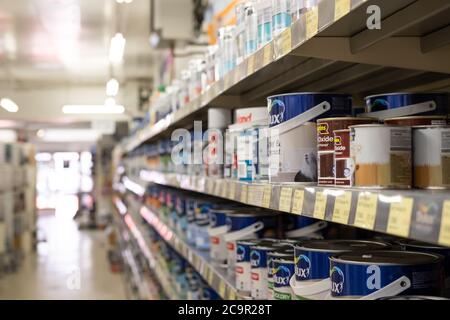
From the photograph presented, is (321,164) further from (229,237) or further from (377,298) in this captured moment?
(229,237)

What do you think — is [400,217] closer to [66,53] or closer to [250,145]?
[250,145]

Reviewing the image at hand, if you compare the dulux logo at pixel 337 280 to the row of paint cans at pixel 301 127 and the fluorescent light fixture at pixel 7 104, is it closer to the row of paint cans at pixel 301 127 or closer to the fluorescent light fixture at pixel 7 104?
A: the row of paint cans at pixel 301 127

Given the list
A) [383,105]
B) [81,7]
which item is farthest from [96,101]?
[383,105]

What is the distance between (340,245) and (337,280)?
0.90ft

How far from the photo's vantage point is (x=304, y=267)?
1418 millimetres

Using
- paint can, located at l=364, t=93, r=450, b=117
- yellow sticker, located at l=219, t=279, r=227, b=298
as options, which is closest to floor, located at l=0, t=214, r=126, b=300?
yellow sticker, located at l=219, t=279, r=227, b=298

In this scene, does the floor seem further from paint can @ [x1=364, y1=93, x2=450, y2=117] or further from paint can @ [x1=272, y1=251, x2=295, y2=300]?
paint can @ [x1=364, y1=93, x2=450, y2=117]

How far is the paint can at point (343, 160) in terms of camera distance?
121 cm

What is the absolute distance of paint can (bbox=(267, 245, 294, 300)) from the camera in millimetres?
1622

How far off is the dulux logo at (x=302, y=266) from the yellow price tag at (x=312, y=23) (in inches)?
19.1

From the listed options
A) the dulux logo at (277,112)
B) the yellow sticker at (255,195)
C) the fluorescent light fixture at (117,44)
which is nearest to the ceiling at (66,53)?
the fluorescent light fixture at (117,44)

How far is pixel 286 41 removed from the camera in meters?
1.39

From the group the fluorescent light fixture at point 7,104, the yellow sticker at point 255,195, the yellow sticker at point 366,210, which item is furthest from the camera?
the fluorescent light fixture at point 7,104

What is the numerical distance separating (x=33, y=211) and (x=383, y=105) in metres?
12.1
